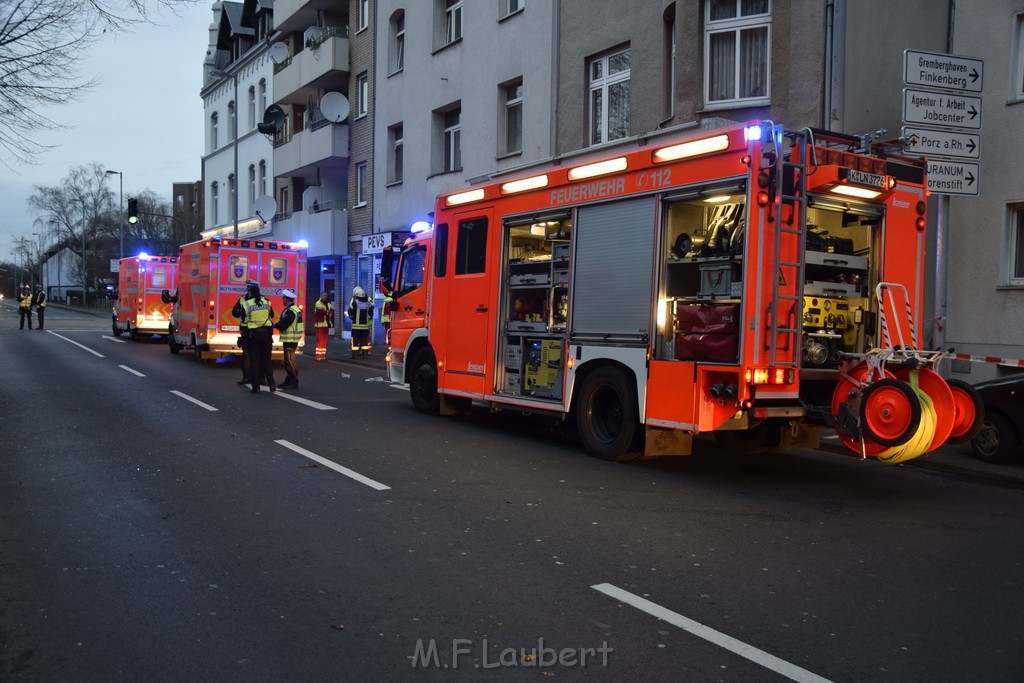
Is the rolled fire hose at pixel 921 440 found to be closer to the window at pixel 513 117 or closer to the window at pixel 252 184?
the window at pixel 513 117

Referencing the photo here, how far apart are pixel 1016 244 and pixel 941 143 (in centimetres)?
448

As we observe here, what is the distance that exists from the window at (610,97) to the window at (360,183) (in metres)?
12.3

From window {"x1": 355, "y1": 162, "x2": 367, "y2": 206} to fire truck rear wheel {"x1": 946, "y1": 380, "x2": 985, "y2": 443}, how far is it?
23969 mm

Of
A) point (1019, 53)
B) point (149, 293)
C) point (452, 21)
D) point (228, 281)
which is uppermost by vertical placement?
point (452, 21)

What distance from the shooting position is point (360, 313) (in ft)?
72.2

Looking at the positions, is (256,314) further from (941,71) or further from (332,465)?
(941,71)

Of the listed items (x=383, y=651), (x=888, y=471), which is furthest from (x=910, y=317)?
(x=383, y=651)

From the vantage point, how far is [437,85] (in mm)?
24594

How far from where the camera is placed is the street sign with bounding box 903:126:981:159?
9109mm

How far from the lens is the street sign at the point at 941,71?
9.13 m

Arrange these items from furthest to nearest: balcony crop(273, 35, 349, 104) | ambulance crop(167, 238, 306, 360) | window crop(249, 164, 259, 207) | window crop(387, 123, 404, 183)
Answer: window crop(249, 164, 259, 207) < balcony crop(273, 35, 349, 104) < window crop(387, 123, 404, 183) < ambulance crop(167, 238, 306, 360)

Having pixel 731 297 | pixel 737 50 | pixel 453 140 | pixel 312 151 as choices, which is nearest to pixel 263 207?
pixel 312 151

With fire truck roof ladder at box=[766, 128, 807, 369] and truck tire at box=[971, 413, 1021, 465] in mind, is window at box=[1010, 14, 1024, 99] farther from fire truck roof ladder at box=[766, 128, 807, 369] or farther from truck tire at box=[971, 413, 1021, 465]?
fire truck roof ladder at box=[766, 128, 807, 369]

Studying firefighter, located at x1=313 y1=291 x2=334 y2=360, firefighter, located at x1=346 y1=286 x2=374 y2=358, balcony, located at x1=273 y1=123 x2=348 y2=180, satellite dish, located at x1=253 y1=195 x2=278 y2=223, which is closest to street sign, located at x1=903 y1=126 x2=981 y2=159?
firefighter, located at x1=346 y1=286 x2=374 y2=358
